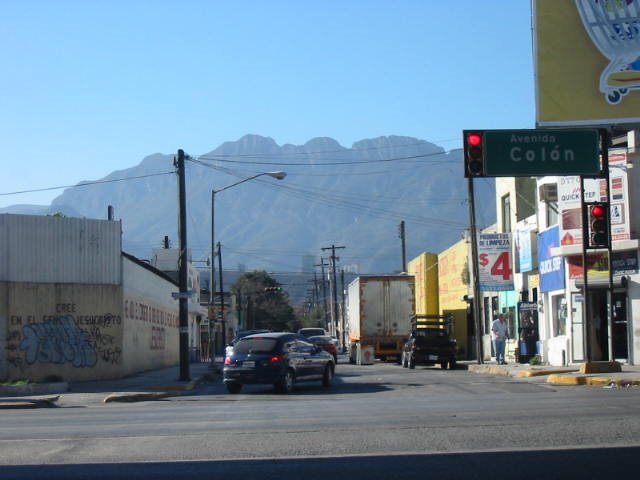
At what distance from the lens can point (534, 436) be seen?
1220 cm

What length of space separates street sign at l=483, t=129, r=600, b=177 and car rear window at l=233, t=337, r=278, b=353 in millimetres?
7245

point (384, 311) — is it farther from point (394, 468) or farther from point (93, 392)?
point (394, 468)

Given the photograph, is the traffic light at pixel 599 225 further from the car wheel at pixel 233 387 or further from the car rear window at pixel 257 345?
the car wheel at pixel 233 387

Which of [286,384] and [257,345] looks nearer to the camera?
[286,384]

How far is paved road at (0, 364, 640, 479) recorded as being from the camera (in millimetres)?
10594

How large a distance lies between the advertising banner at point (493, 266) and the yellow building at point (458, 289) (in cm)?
870

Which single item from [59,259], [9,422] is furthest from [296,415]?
[59,259]

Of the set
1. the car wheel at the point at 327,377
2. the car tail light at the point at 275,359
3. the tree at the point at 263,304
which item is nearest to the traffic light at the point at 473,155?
the car tail light at the point at 275,359

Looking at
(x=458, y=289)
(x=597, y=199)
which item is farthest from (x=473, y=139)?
(x=458, y=289)

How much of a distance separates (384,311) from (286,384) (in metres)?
19.2

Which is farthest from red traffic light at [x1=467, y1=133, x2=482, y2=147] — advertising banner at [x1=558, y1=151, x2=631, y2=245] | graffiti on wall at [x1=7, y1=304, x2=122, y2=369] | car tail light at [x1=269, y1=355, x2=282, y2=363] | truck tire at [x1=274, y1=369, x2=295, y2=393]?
graffiti on wall at [x1=7, y1=304, x2=122, y2=369]

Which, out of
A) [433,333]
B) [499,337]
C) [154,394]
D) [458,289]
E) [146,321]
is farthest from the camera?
[458,289]

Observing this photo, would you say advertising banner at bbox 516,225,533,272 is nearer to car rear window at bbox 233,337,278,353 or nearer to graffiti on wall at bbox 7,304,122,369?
car rear window at bbox 233,337,278,353

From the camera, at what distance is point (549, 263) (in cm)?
3431
